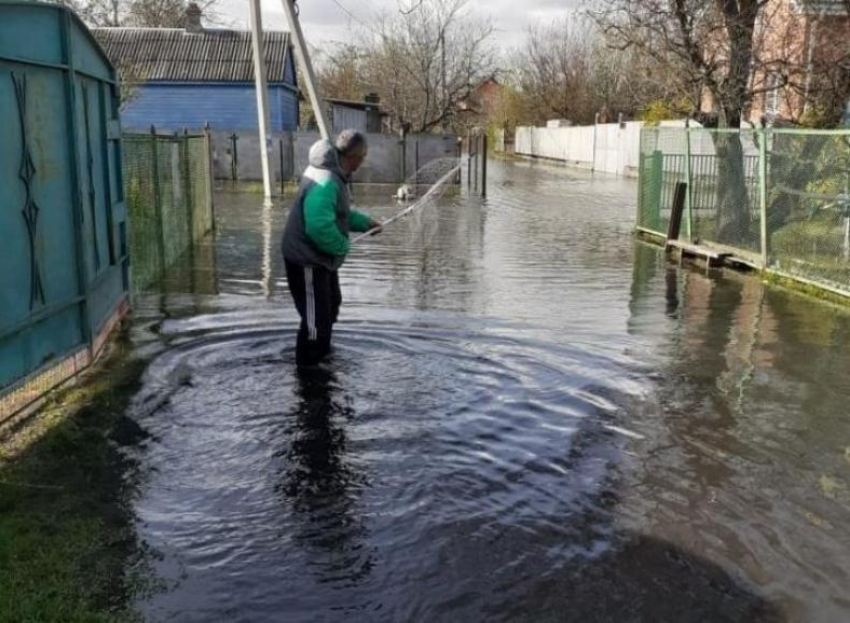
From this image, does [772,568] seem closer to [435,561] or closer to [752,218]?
[435,561]

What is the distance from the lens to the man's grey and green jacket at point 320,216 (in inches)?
Result: 243

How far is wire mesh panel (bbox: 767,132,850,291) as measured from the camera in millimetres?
10070

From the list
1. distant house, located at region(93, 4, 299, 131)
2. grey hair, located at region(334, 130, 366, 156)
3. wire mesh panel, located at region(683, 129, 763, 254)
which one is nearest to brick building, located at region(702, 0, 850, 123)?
wire mesh panel, located at region(683, 129, 763, 254)

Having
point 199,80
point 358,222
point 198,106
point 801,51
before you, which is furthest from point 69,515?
point 198,106

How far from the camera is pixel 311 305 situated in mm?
6438

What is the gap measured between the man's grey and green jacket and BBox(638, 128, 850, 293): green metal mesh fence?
5.74 m

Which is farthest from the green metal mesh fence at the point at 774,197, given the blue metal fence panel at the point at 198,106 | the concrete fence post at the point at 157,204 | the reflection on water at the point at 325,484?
the blue metal fence panel at the point at 198,106

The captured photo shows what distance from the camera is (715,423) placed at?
18.6ft

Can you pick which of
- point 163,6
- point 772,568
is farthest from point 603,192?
point 163,6

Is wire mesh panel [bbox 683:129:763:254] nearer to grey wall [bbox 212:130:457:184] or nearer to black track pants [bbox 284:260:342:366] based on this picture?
black track pants [bbox 284:260:342:366]

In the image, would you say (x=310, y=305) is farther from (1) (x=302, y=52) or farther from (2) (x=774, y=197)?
(1) (x=302, y=52)

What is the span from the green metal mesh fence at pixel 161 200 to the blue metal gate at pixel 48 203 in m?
2.17

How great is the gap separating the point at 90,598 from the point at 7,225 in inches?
96.1

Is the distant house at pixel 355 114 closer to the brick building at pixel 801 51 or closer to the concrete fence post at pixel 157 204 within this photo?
the brick building at pixel 801 51
